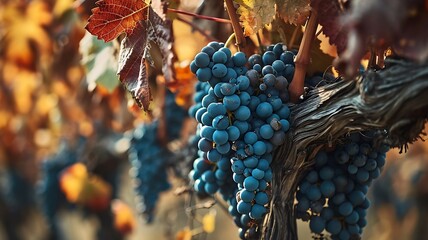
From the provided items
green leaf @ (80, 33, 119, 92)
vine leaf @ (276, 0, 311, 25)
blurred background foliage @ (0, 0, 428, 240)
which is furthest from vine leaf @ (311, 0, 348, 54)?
green leaf @ (80, 33, 119, 92)

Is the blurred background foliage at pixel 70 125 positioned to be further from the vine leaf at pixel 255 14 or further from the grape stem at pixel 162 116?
the vine leaf at pixel 255 14

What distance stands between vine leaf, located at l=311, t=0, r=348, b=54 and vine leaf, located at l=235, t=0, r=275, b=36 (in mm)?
128

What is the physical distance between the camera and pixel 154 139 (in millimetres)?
2191

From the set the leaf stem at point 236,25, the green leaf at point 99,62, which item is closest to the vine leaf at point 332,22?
the leaf stem at point 236,25

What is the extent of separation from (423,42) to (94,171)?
2.24m

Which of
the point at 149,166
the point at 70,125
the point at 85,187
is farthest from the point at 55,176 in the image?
the point at 149,166

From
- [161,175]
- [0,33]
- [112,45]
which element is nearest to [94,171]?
[161,175]

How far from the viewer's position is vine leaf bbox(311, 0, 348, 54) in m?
1.02

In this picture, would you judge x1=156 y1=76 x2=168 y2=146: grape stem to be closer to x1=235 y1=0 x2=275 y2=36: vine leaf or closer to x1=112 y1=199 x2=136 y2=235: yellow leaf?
x1=112 y1=199 x2=136 y2=235: yellow leaf

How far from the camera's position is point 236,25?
1223 millimetres

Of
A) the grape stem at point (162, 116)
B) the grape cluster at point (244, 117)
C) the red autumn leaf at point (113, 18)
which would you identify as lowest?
→ the grape cluster at point (244, 117)

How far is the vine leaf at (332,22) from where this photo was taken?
1024mm

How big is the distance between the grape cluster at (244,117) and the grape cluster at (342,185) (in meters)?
0.11

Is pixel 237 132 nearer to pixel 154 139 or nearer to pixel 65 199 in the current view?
pixel 154 139
